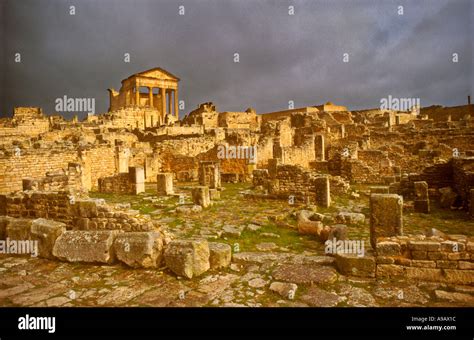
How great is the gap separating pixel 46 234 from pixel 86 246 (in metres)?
0.97

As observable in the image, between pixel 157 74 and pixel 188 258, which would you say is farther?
pixel 157 74

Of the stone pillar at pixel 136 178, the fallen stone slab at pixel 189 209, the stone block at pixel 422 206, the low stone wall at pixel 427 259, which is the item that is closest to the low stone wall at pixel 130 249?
the low stone wall at pixel 427 259

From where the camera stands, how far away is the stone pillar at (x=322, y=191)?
1047 centimetres

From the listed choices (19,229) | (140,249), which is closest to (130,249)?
(140,249)

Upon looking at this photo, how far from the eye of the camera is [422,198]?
31.1 feet

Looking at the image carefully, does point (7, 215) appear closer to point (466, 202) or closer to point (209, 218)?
point (209, 218)

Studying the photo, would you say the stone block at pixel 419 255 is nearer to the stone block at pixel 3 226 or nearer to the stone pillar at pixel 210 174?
the stone block at pixel 3 226

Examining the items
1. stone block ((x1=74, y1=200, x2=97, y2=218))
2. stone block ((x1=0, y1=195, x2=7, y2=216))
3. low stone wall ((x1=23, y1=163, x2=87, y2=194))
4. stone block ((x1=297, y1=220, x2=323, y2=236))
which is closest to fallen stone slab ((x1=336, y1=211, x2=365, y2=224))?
stone block ((x1=297, y1=220, x2=323, y2=236))

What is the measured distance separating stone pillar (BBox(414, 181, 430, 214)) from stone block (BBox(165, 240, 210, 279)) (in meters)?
7.45

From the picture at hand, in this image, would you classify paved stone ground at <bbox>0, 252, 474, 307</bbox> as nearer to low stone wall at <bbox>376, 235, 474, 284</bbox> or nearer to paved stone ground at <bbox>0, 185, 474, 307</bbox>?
paved stone ground at <bbox>0, 185, 474, 307</bbox>

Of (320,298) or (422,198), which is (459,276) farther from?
(422,198)

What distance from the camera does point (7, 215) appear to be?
671cm
